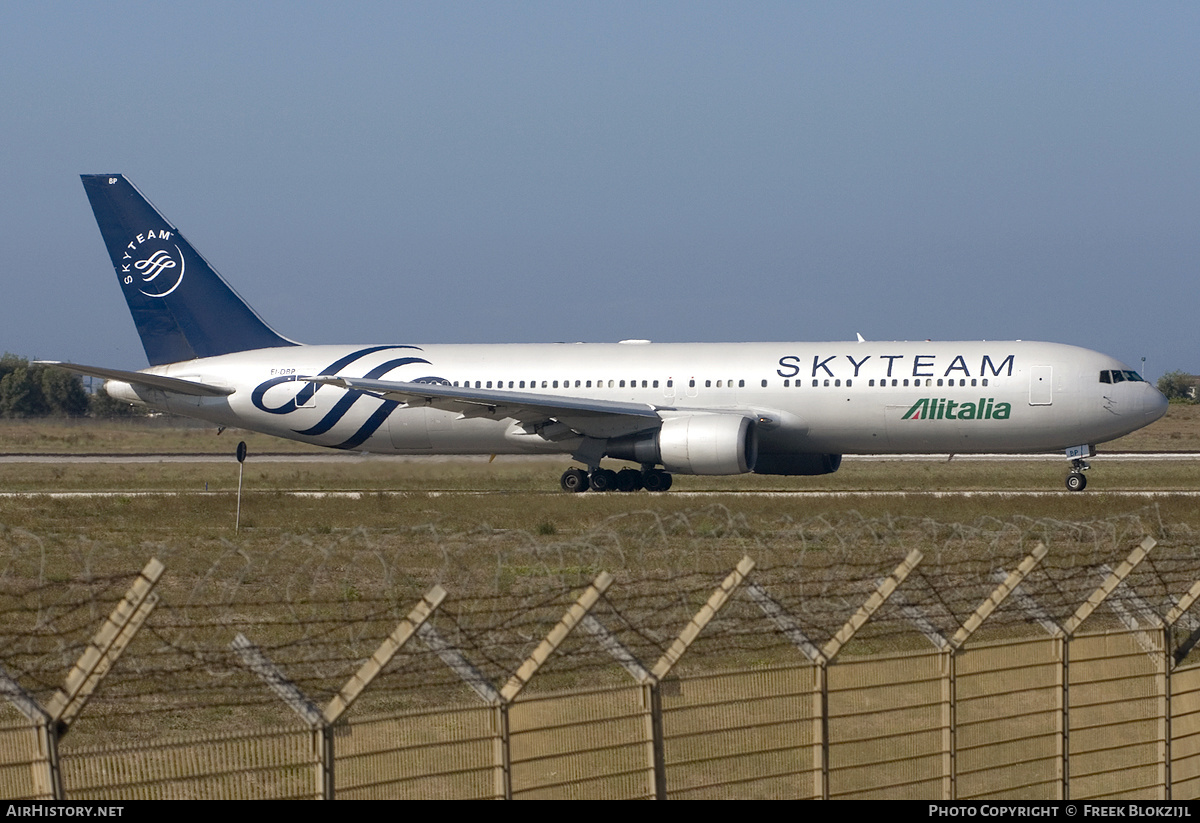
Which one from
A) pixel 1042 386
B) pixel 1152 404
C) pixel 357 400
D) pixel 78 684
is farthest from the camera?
pixel 357 400

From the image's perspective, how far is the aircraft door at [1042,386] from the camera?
29.4 meters

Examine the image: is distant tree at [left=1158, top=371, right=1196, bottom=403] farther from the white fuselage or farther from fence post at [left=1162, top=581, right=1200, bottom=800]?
fence post at [left=1162, top=581, right=1200, bottom=800]

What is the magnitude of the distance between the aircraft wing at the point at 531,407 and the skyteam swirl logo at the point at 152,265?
7146mm

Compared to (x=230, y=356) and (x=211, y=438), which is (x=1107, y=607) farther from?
(x=211, y=438)

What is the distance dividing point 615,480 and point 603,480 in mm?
323

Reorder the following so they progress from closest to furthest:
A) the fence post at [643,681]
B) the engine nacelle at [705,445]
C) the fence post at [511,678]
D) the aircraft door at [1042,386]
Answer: the fence post at [511,678] < the fence post at [643,681] < the engine nacelle at [705,445] < the aircraft door at [1042,386]

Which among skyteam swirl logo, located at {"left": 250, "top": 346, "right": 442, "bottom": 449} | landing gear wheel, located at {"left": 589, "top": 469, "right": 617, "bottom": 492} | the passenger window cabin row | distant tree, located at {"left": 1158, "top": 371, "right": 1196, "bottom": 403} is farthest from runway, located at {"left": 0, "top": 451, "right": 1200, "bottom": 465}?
distant tree, located at {"left": 1158, "top": 371, "right": 1196, "bottom": 403}

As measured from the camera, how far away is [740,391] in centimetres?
3119

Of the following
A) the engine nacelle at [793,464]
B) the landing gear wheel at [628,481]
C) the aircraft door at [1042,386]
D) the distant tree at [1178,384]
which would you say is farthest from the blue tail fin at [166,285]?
the distant tree at [1178,384]

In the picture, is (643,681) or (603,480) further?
(603,480)

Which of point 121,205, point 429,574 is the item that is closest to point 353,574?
point 429,574

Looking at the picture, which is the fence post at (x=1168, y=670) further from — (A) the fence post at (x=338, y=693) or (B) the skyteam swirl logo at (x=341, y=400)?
(B) the skyteam swirl logo at (x=341, y=400)

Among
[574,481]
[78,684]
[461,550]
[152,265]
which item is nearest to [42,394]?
[152,265]

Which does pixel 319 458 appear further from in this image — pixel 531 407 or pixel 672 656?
pixel 672 656
